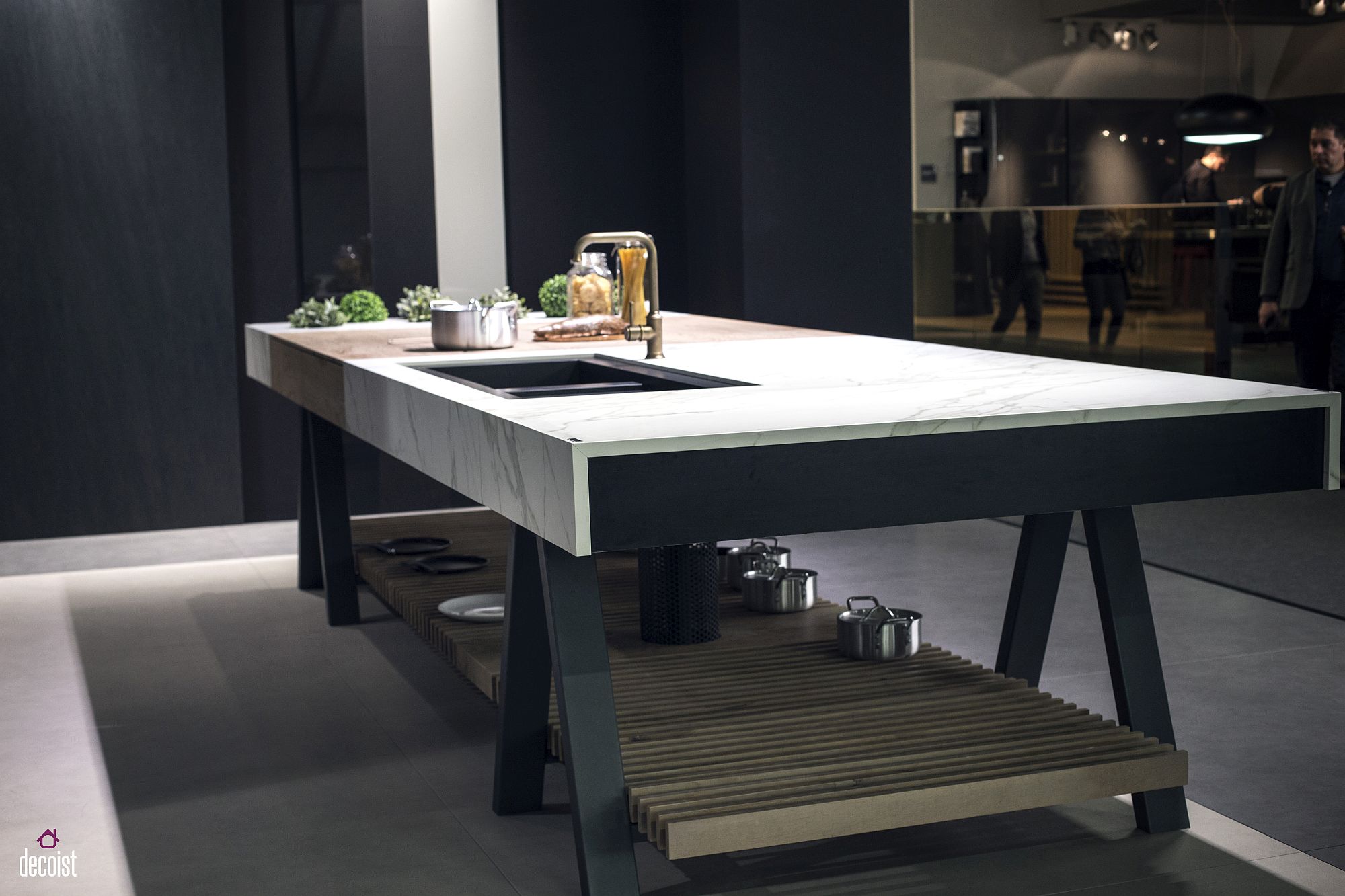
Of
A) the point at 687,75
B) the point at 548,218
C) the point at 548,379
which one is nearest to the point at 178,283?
the point at 548,218

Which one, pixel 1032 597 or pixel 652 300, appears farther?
pixel 652 300

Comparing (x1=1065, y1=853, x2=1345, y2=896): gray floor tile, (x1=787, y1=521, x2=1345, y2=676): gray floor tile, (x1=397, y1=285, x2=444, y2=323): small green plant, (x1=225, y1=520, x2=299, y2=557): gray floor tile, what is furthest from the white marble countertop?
(x1=225, y1=520, x2=299, y2=557): gray floor tile

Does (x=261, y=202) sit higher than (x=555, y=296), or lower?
higher

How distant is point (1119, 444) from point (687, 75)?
15.5 ft

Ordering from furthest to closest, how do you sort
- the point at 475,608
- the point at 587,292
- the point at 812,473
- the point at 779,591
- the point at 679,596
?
the point at 587,292 → the point at 475,608 → the point at 779,591 → the point at 679,596 → the point at 812,473

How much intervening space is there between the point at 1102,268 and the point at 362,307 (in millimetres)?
2430

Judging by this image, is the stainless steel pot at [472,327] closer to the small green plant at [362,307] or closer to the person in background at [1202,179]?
the small green plant at [362,307]

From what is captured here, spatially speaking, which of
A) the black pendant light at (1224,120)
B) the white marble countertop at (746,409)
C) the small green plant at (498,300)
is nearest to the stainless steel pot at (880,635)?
the white marble countertop at (746,409)

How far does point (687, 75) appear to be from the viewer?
21.8 feet

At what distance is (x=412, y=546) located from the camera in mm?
4438

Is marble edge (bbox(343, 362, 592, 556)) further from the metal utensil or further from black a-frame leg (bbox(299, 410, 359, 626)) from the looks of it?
black a-frame leg (bbox(299, 410, 359, 626))

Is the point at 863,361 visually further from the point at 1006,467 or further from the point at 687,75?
the point at 687,75

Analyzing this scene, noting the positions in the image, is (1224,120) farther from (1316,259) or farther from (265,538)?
(265,538)

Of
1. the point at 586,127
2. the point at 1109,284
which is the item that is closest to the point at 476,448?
the point at 1109,284
